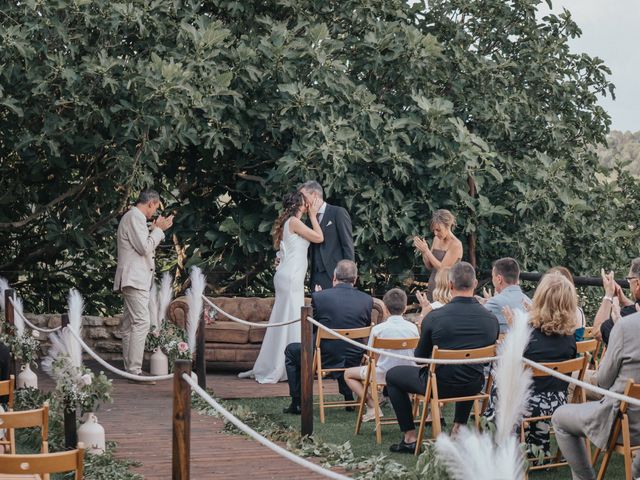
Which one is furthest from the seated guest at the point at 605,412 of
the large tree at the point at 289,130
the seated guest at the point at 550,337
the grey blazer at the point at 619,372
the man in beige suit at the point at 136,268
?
the large tree at the point at 289,130

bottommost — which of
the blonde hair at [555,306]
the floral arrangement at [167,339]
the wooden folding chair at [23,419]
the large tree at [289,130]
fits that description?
the wooden folding chair at [23,419]

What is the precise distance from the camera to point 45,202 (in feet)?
44.1

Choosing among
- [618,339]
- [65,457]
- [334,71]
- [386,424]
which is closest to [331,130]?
[334,71]

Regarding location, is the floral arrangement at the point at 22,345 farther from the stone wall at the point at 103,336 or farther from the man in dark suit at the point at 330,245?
the stone wall at the point at 103,336

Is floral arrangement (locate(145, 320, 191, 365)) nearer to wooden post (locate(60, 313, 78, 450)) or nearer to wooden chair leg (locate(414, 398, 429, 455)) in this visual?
wooden post (locate(60, 313, 78, 450))

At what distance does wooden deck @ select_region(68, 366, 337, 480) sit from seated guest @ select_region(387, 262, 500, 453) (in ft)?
3.14

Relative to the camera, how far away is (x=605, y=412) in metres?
5.67

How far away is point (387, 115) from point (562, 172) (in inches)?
92.9

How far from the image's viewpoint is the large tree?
1111 cm

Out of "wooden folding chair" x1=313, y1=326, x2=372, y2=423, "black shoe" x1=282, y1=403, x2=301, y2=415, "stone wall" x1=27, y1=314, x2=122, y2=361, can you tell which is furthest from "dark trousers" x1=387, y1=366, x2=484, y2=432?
"stone wall" x1=27, y1=314, x2=122, y2=361

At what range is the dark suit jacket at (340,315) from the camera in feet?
29.2

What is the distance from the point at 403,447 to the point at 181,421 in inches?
102

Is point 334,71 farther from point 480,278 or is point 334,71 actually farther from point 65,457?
point 65,457

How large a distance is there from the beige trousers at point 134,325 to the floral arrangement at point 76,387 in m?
3.43
